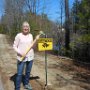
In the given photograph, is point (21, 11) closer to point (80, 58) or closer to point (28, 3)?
point (28, 3)

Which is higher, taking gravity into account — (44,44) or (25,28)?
(25,28)

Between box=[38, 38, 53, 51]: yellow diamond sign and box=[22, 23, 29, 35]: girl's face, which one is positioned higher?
box=[22, 23, 29, 35]: girl's face

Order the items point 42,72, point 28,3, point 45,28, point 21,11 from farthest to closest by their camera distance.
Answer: point 21,11
point 28,3
point 45,28
point 42,72

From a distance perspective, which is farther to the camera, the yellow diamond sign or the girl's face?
the yellow diamond sign

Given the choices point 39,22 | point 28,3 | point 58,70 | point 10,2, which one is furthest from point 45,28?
point 58,70

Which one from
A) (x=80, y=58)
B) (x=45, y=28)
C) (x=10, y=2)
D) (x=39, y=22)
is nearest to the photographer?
(x=80, y=58)

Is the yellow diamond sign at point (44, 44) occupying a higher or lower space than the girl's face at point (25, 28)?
lower

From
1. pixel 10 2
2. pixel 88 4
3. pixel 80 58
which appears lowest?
pixel 80 58

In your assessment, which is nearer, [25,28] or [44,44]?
[25,28]

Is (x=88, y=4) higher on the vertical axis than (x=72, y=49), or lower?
higher

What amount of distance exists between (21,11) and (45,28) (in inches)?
451

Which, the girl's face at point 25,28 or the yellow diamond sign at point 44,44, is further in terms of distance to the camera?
the yellow diamond sign at point 44,44

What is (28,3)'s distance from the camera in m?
40.2

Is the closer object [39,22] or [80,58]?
[80,58]
